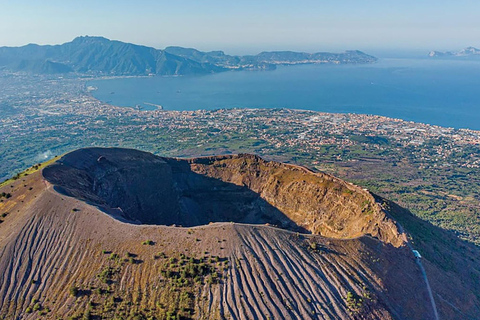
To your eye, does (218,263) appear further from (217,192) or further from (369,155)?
(369,155)

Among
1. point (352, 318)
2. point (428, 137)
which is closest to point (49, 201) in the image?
Answer: point (352, 318)

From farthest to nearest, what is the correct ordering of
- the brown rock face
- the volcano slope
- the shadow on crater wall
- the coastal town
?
1. the coastal town
2. the shadow on crater wall
3. the brown rock face
4. the volcano slope

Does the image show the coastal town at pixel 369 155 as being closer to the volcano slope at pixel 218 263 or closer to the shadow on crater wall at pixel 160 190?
the volcano slope at pixel 218 263

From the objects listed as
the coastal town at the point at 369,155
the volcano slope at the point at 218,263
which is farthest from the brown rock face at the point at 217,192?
the coastal town at the point at 369,155

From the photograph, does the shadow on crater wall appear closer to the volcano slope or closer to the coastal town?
the volcano slope

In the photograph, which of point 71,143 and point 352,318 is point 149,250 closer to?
point 352,318

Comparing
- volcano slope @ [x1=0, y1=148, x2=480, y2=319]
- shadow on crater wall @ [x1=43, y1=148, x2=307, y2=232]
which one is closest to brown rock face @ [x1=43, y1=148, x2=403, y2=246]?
shadow on crater wall @ [x1=43, y1=148, x2=307, y2=232]

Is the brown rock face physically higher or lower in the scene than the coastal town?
higher
